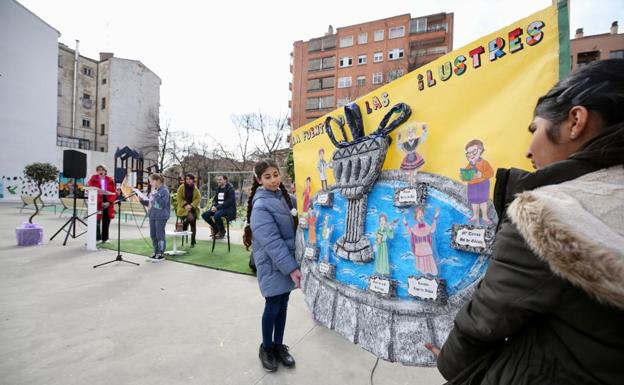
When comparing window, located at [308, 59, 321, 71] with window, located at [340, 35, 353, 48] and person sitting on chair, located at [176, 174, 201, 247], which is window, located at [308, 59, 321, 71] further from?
person sitting on chair, located at [176, 174, 201, 247]

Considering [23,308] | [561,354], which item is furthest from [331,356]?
[23,308]

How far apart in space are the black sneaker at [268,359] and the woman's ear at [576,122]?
2.39m

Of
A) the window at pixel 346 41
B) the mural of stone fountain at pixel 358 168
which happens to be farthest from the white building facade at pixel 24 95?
the mural of stone fountain at pixel 358 168

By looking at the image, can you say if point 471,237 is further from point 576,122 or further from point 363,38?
point 363,38

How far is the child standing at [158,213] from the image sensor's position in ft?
18.9

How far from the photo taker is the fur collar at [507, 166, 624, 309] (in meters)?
0.57

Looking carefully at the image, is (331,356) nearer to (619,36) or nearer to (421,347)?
(421,347)

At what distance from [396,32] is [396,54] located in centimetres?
232

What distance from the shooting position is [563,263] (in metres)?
0.61

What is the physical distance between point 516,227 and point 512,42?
38.6 inches

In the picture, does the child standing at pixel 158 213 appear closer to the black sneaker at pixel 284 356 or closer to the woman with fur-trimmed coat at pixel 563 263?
the black sneaker at pixel 284 356

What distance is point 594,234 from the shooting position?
0.60m

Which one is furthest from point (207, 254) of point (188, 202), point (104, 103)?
point (104, 103)

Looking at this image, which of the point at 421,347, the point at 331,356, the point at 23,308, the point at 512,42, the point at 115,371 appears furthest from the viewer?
the point at 23,308
